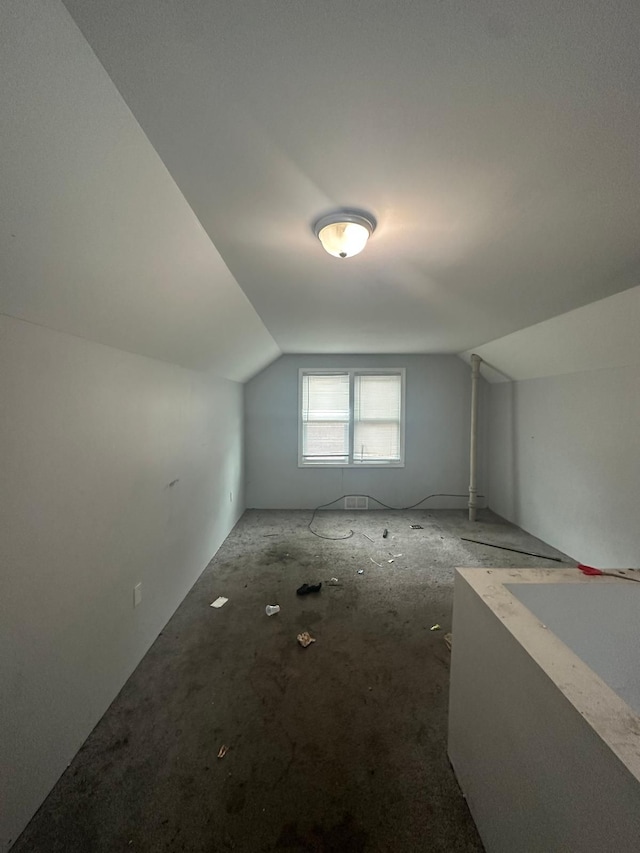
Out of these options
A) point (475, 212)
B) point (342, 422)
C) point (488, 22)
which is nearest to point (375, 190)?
point (475, 212)

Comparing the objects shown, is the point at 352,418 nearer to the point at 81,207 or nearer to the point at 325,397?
the point at 325,397

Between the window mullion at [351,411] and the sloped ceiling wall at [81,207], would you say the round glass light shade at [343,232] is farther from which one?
the window mullion at [351,411]

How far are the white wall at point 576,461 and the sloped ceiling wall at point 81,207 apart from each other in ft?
10.5

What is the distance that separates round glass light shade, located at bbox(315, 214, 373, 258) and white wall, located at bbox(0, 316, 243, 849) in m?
1.16

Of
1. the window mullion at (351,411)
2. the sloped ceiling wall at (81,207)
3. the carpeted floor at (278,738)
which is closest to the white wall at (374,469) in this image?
the window mullion at (351,411)

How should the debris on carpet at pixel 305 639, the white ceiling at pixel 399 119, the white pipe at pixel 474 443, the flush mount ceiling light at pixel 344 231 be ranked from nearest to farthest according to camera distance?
the white ceiling at pixel 399 119 < the flush mount ceiling light at pixel 344 231 < the debris on carpet at pixel 305 639 < the white pipe at pixel 474 443

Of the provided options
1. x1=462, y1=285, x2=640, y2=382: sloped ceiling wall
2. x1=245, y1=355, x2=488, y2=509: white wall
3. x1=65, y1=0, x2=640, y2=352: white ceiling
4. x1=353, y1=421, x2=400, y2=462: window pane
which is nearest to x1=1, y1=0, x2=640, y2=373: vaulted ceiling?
x1=65, y1=0, x2=640, y2=352: white ceiling

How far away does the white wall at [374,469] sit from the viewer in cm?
479

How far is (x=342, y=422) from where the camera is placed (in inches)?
192

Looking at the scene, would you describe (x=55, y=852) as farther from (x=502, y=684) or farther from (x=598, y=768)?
(x=598, y=768)

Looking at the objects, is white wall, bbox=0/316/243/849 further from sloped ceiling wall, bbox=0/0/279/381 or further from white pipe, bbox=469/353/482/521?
white pipe, bbox=469/353/482/521

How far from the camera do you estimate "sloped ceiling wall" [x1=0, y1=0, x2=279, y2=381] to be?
26.7 inches

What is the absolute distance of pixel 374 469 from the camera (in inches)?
192

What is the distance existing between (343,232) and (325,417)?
3.56 m
